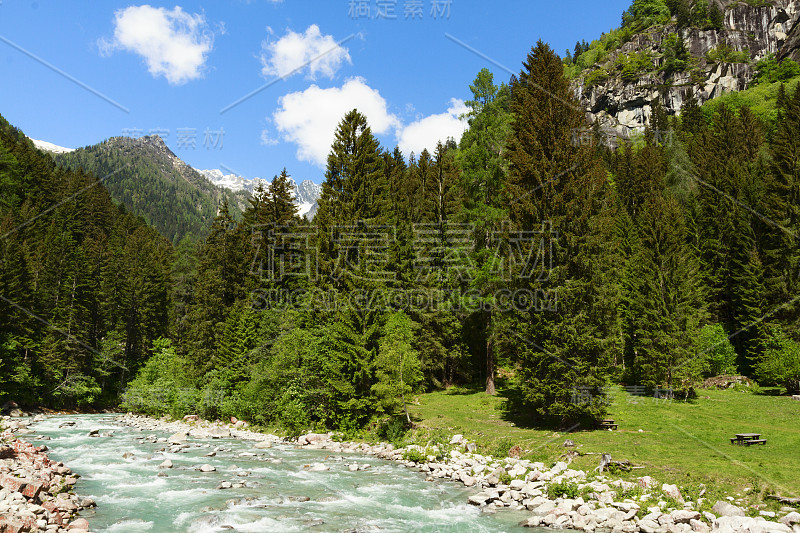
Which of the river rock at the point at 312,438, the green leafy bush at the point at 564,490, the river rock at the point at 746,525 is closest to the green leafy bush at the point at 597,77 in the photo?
the river rock at the point at 312,438

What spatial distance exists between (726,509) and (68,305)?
60432 mm

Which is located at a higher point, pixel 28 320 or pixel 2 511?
pixel 28 320

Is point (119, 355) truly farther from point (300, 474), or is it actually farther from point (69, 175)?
point (69, 175)

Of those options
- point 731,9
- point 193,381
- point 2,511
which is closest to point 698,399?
point 2,511

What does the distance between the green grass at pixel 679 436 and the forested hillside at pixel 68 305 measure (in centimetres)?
4038

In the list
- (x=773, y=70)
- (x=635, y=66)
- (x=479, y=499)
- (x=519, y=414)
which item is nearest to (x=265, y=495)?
(x=479, y=499)

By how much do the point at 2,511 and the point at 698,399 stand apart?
121 feet

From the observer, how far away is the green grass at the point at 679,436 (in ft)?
45.9

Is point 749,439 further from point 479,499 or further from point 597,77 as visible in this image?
point 597,77

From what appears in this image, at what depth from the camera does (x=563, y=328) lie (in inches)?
895

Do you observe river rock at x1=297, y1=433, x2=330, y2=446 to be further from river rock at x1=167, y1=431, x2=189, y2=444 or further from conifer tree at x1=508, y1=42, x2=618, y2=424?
conifer tree at x1=508, y1=42, x2=618, y2=424

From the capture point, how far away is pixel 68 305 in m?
50.2

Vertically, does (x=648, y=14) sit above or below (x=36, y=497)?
above

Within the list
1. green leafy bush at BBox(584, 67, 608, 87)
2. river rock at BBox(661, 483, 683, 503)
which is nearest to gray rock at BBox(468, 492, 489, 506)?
river rock at BBox(661, 483, 683, 503)
